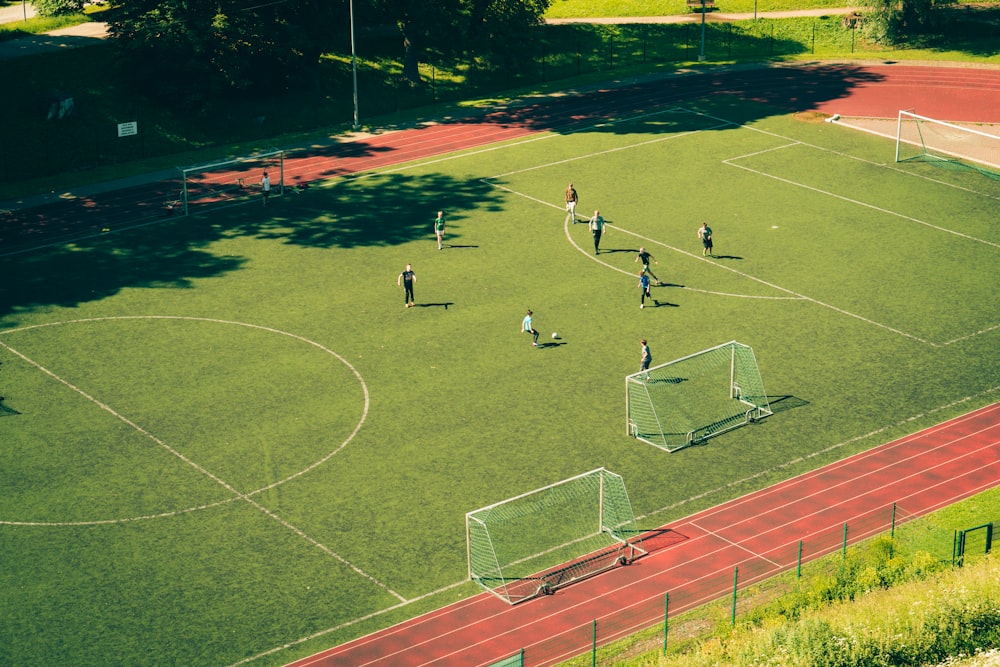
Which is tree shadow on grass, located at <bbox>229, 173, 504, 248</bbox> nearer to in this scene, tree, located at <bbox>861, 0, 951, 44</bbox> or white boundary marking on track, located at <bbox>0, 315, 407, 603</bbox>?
white boundary marking on track, located at <bbox>0, 315, 407, 603</bbox>

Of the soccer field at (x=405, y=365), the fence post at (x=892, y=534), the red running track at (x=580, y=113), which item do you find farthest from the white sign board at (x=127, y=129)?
the fence post at (x=892, y=534)

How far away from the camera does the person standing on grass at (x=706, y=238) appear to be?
55250 millimetres

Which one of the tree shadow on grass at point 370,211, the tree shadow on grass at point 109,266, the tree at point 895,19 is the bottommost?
the tree shadow on grass at point 109,266

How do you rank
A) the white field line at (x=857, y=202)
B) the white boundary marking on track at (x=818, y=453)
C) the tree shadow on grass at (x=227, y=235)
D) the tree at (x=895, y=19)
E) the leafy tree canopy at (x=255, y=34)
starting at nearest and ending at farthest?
1. the white boundary marking on track at (x=818, y=453)
2. the tree shadow on grass at (x=227, y=235)
3. the white field line at (x=857, y=202)
4. the leafy tree canopy at (x=255, y=34)
5. the tree at (x=895, y=19)

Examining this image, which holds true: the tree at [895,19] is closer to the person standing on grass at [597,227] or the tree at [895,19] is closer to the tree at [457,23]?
the tree at [457,23]

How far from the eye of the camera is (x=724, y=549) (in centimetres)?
3531

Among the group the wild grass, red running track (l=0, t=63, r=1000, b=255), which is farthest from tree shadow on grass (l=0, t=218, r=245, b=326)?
the wild grass

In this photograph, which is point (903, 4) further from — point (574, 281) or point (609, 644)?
point (609, 644)

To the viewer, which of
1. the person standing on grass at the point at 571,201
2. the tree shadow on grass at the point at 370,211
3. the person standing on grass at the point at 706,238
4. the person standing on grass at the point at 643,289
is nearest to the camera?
the person standing on grass at the point at 643,289

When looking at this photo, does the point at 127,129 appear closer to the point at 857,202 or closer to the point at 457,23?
the point at 457,23

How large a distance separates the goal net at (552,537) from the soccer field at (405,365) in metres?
0.78

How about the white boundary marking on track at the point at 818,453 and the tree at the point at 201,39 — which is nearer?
the white boundary marking on track at the point at 818,453

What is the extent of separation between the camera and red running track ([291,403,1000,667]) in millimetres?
31266

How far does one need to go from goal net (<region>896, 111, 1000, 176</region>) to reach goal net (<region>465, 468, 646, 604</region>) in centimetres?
3804
